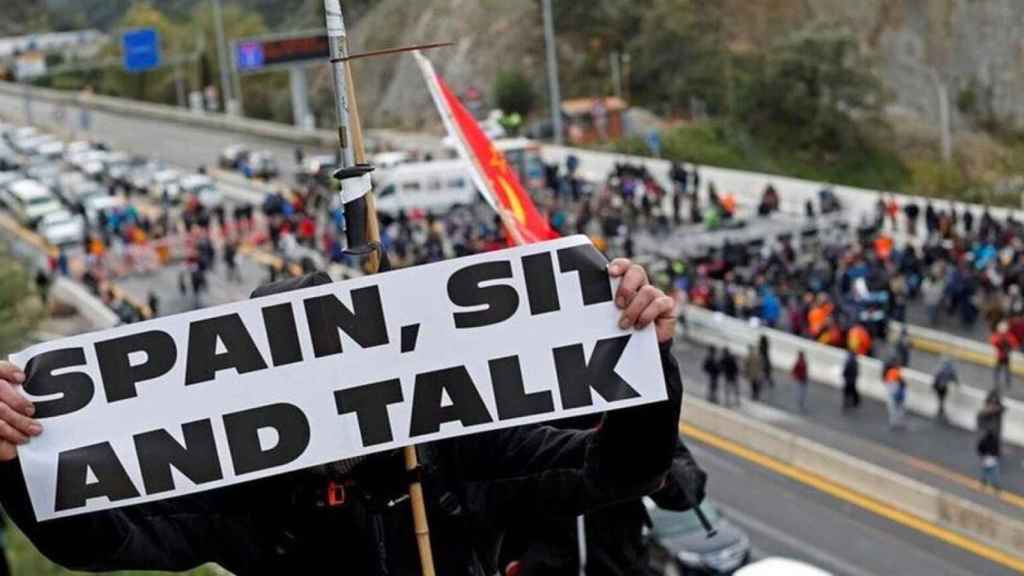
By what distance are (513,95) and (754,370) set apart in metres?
40.9

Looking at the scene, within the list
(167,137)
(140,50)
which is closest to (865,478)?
(140,50)

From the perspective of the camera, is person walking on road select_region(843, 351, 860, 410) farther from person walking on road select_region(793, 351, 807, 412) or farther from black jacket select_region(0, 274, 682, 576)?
black jacket select_region(0, 274, 682, 576)

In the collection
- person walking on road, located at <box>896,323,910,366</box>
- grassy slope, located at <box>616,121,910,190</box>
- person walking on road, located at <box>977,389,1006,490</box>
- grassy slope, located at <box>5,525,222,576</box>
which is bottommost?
grassy slope, located at <box>616,121,910,190</box>

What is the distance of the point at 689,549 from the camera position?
15.2 m

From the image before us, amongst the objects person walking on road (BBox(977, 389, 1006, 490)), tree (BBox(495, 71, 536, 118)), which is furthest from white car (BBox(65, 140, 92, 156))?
person walking on road (BBox(977, 389, 1006, 490))

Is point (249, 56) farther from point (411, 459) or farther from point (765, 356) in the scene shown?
point (411, 459)

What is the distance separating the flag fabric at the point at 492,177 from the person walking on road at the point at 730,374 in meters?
14.4

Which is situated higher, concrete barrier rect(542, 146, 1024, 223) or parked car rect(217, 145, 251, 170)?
concrete barrier rect(542, 146, 1024, 223)

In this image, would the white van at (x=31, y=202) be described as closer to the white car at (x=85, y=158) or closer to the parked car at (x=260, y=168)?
the parked car at (x=260, y=168)

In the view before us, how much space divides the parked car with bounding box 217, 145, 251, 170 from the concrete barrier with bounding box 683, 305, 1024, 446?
3086 centimetres

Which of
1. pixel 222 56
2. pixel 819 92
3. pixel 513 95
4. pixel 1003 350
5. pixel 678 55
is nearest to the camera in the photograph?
pixel 1003 350

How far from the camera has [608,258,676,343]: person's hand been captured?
3.77m

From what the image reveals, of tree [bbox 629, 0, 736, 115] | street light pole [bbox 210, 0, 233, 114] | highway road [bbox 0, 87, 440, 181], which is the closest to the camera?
highway road [bbox 0, 87, 440, 181]

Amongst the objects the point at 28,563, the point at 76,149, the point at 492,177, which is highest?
the point at 492,177
